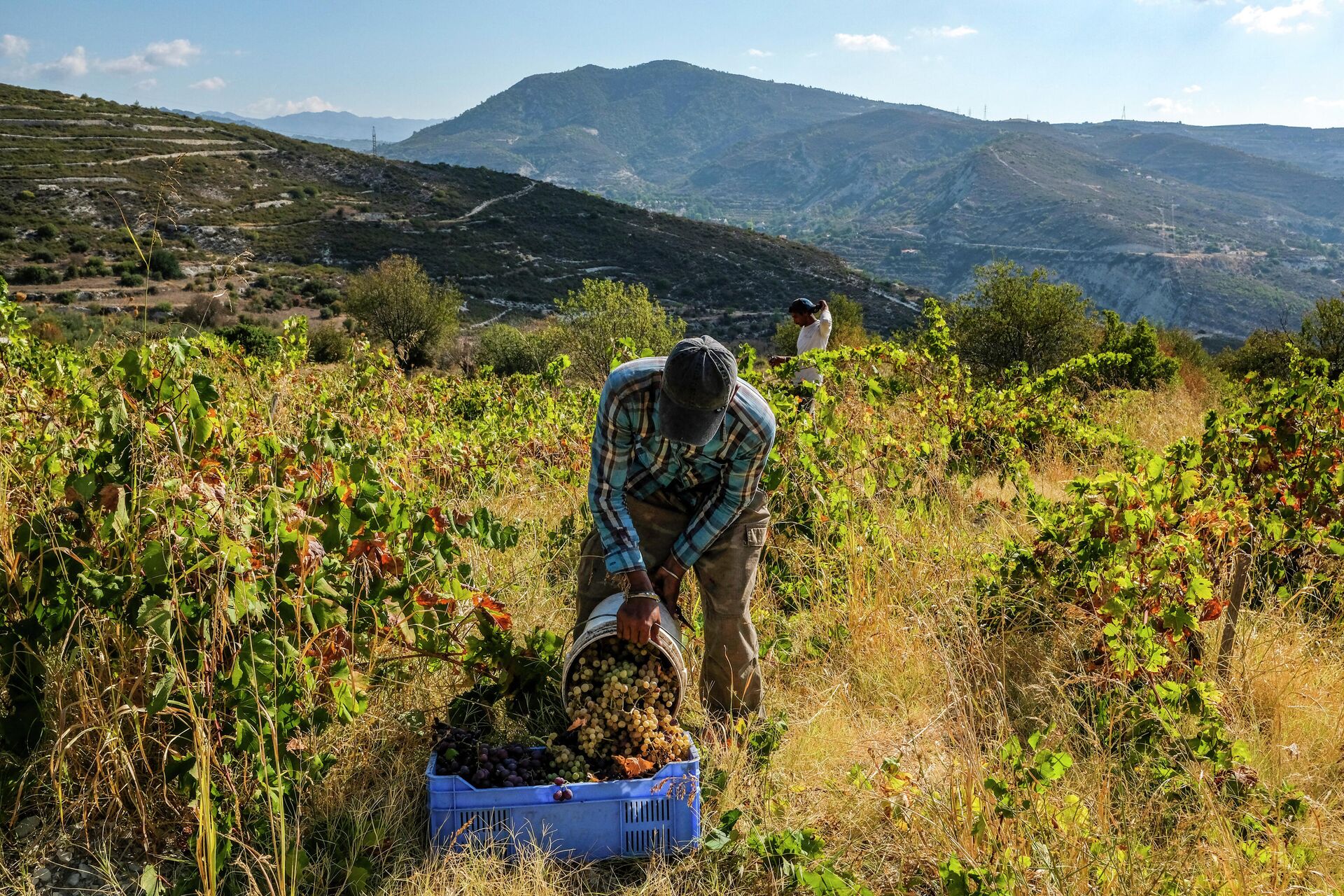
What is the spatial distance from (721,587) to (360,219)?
2357 inches

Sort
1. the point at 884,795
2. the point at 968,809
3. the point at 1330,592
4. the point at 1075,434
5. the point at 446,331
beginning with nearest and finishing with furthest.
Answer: the point at 968,809 < the point at 884,795 < the point at 1330,592 < the point at 1075,434 < the point at 446,331

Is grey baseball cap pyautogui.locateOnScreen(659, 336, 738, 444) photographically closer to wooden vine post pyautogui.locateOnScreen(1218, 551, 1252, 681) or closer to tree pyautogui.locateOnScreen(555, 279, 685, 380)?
wooden vine post pyautogui.locateOnScreen(1218, 551, 1252, 681)

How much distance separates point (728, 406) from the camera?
2.49 m

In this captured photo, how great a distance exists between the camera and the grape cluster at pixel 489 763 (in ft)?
7.36

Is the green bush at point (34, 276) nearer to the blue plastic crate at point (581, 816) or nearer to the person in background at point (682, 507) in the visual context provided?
the person in background at point (682, 507)

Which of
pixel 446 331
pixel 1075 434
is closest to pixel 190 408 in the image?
pixel 1075 434

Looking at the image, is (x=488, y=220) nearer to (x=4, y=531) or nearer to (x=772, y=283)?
(x=772, y=283)

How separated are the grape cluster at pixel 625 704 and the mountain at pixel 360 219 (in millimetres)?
42216

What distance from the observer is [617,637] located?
2533 mm

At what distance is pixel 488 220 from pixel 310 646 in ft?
214

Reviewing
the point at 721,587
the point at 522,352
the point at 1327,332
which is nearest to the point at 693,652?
the point at 721,587

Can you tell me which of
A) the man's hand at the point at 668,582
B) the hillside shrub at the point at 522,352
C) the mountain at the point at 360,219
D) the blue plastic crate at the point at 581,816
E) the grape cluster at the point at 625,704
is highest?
the mountain at the point at 360,219

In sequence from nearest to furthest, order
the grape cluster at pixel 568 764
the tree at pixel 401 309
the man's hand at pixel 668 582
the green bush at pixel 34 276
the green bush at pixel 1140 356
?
1. the grape cluster at pixel 568 764
2. the man's hand at pixel 668 582
3. the green bush at pixel 1140 356
4. the tree at pixel 401 309
5. the green bush at pixel 34 276

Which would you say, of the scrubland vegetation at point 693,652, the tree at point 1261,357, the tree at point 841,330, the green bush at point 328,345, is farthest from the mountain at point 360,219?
the scrubland vegetation at point 693,652
